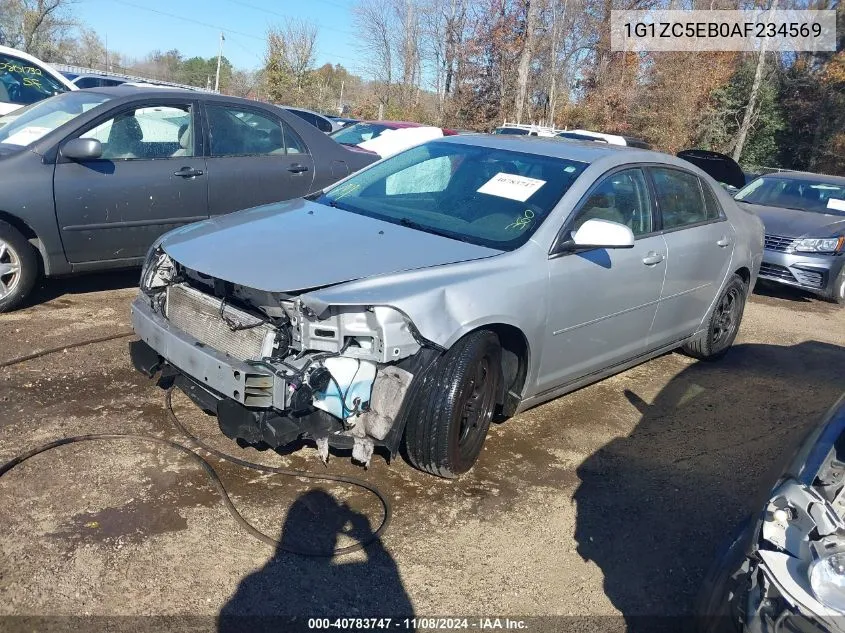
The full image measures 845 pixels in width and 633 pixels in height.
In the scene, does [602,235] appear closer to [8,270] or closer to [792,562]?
[792,562]

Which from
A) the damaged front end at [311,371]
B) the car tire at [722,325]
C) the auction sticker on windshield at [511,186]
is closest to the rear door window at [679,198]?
the car tire at [722,325]

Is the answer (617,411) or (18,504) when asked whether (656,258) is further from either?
(18,504)

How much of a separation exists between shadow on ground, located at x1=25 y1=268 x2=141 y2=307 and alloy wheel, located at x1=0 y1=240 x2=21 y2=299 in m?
0.35

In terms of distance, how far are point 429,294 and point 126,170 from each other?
3354 mm

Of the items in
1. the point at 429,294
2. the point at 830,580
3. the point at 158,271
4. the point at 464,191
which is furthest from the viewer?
the point at 464,191

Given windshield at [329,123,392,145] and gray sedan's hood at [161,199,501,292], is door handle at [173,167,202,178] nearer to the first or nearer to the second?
gray sedan's hood at [161,199,501,292]

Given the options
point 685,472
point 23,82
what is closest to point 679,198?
point 685,472

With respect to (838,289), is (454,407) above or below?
above

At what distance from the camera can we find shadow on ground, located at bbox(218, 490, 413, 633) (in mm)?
2590

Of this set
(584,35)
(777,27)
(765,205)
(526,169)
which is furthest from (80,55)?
(526,169)

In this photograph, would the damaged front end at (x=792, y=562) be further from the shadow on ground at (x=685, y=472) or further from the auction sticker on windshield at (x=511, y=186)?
the auction sticker on windshield at (x=511, y=186)

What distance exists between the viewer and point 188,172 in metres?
5.82

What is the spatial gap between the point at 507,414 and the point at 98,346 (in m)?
2.73

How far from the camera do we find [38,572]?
2.66 m
